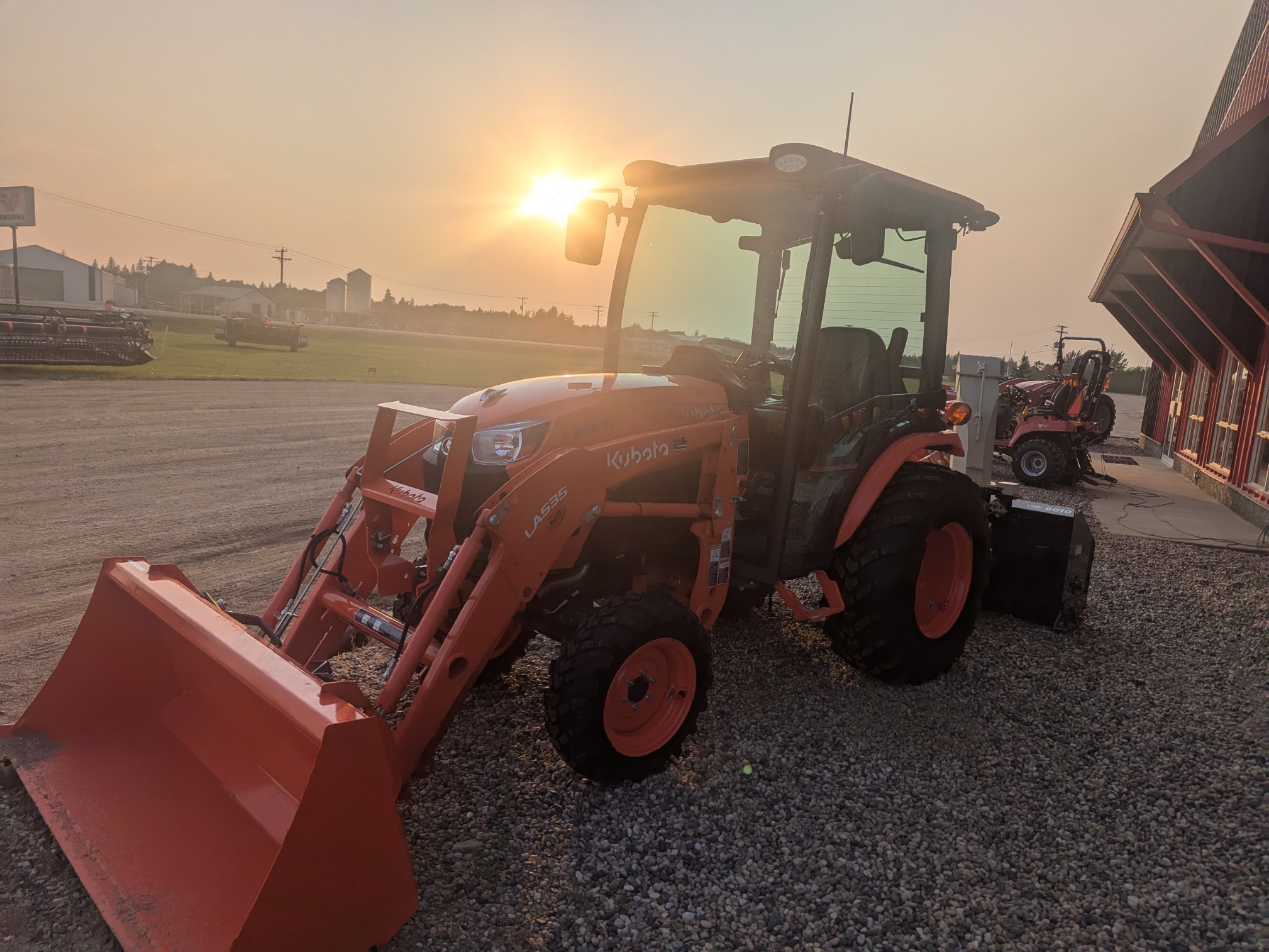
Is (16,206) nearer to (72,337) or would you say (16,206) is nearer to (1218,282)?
(72,337)

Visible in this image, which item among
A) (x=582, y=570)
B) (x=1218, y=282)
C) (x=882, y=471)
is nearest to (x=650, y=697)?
(x=582, y=570)

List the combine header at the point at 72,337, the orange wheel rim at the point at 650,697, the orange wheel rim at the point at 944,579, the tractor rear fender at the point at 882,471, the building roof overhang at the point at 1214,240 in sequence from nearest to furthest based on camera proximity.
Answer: the orange wheel rim at the point at 650,697 → the tractor rear fender at the point at 882,471 → the orange wheel rim at the point at 944,579 → the building roof overhang at the point at 1214,240 → the combine header at the point at 72,337

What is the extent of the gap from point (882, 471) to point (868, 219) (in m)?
1.32

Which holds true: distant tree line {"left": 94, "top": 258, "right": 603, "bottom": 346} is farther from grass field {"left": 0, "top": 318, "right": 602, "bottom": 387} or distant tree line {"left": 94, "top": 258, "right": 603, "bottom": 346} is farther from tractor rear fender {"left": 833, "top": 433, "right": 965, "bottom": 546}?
tractor rear fender {"left": 833, "top": 433, "right": 965, "bottom": 546}

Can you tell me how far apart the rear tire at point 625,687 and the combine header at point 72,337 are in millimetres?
19644

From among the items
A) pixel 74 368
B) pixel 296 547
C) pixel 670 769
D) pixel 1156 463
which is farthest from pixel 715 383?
pixel 74 368

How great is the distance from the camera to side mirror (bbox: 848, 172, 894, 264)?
10.0 feet

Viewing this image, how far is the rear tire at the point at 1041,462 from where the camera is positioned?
38.4 ft

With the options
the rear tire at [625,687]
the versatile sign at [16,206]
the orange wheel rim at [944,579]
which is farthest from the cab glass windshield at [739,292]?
the versatile sign at [16,206]

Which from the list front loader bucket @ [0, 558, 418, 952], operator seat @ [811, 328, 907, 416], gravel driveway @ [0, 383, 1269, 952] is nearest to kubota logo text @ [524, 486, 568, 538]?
front loader bucket @ [0, 558, 418, 952]

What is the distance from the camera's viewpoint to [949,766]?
3.33 meters

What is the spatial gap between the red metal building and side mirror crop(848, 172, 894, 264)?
5358 mm

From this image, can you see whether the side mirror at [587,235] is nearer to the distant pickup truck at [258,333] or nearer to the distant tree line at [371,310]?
the distant pickup truck at [258,333]

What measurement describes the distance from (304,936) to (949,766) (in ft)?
8.42
